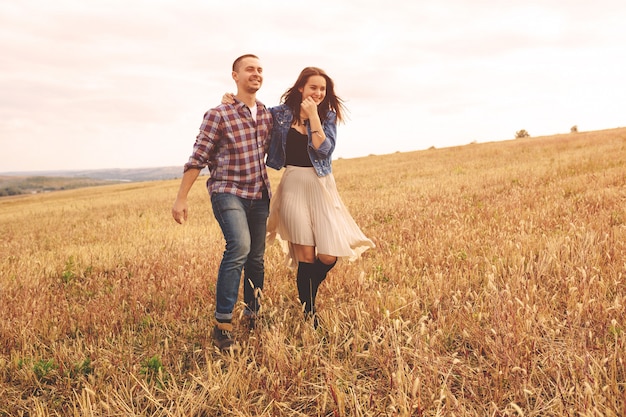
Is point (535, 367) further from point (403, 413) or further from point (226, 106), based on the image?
point (226, 106)

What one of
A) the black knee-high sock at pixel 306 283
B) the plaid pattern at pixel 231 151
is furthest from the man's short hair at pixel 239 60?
the black knee-high sock at pixel 306 283

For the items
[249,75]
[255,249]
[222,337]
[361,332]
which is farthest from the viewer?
[255,249]

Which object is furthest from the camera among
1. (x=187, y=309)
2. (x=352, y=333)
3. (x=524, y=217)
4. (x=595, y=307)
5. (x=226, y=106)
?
(x=524, y=217)

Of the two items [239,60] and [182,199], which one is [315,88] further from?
[182,199]

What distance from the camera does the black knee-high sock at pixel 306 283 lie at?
4066 millimetres

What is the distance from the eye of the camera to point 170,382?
319 cm

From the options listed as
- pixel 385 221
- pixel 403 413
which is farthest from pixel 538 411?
pixel 385 221

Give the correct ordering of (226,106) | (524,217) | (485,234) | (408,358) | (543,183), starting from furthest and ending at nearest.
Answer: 1. (543,183)
2. (524,217)
3. (485,234)
4. (226,106)
5. (408,358)

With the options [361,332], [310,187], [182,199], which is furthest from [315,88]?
[361,332]

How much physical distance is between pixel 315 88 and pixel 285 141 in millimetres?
602

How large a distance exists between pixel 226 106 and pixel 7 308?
3497mm

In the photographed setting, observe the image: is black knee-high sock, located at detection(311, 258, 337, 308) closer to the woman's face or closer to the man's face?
the woman's face

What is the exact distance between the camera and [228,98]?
4.04 metres

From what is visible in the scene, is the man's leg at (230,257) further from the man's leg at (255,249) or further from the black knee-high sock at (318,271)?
the black knee-high sock at (318,271)
